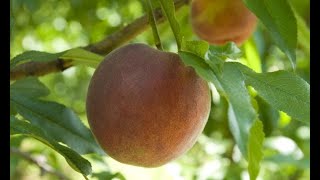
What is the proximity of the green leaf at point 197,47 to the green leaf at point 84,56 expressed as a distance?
242mm

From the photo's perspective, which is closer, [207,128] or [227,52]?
[227,52]

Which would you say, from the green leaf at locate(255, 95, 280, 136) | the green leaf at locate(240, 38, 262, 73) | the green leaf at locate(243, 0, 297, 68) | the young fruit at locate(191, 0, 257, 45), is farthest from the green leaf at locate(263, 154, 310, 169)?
the green leaf at locate(243, 0, 297, 68)

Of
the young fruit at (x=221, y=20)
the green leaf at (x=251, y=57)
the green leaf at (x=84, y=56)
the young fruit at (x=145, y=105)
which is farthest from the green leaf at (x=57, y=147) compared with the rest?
the green leaf at (x=251, y=57)

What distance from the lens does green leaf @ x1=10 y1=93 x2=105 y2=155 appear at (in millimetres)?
1149

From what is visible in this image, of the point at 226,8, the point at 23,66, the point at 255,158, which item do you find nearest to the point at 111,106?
the point at 255,158

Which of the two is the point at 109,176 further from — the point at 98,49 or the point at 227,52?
the point at 227,52

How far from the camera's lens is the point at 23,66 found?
50.4 inches

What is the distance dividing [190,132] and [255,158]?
10 centimetres

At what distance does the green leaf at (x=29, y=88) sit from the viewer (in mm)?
1262

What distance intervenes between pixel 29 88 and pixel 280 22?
1.77 feet

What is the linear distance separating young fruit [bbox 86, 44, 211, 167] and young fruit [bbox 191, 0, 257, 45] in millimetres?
462

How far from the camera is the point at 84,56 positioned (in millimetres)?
1087

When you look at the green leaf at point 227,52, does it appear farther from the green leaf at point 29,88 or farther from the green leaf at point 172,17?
the green leaf at point 29,88

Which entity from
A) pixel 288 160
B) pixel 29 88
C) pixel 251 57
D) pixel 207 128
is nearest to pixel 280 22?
pixel 29 88
